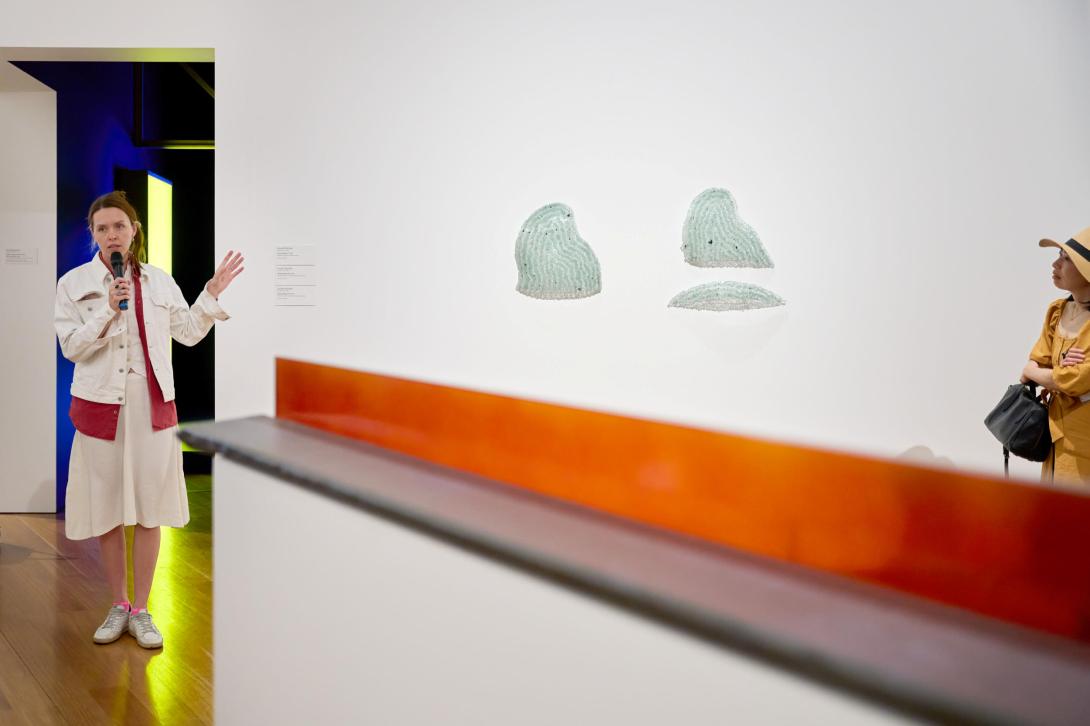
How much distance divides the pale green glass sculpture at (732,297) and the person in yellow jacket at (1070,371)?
115 centimetres

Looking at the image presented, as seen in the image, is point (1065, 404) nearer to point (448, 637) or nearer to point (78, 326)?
point (448, 637)

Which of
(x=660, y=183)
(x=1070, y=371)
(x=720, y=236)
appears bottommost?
(x=1070, y=371)

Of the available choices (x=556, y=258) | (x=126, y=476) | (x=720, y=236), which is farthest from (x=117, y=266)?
(x=720, y=236)

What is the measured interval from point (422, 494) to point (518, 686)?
31 centimetres

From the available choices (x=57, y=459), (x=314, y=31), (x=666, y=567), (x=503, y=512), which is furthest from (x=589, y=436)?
(x=57, y=459)

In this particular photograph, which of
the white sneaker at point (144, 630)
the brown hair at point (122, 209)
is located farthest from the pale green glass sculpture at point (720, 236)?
the white sneaker at point (144, 630)

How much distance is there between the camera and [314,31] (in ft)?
12.2

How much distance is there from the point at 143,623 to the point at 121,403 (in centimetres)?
81

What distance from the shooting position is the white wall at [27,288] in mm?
4473

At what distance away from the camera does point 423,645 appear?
1145mm

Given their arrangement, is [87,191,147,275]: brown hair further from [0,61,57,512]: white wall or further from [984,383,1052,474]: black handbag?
[984,383,1052,474]: black handbag

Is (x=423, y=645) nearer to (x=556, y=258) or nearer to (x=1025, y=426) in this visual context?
(x=1025, y=426)

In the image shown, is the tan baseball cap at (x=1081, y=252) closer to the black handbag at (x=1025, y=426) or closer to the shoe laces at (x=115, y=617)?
the black handbag at (x=1025, y=426)

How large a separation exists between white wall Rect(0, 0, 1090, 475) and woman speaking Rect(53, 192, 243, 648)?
0.81 metres
